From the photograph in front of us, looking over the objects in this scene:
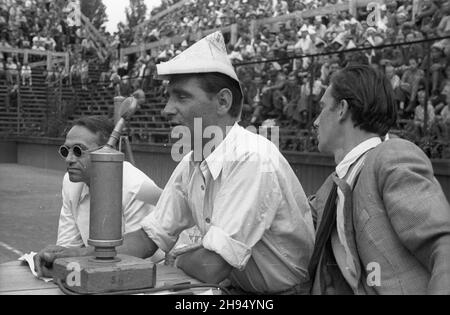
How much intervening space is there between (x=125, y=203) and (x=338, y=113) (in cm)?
112

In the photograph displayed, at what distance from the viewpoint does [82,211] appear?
9.30ft

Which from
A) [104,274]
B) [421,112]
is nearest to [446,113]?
[421,112]

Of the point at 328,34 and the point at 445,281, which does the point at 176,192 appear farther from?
the point at 328,34

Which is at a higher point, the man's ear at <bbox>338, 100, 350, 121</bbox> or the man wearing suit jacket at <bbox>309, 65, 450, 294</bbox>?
the man's ear at <bbox>338, 100, 350, 121</bbox>

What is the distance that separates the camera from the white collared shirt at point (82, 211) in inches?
111

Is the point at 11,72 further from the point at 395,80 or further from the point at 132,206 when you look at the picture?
the point at 132,206

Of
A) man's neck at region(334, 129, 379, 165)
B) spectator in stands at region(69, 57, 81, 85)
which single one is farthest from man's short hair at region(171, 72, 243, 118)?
spectator in stands at region(69, 57, 81, 85)

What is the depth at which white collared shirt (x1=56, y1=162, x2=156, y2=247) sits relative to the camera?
283cm

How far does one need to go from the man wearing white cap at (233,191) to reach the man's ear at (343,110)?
23 cm

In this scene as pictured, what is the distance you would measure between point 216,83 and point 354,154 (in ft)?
1.60

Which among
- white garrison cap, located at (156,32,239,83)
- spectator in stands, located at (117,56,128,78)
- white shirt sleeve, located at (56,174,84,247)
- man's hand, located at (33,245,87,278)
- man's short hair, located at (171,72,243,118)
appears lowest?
white shirt sleeve, located at (56,174,84,247)

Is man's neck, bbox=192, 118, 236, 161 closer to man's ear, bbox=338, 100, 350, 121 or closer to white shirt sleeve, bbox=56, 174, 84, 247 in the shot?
man's ear, bbox=338, 100, 350, 121

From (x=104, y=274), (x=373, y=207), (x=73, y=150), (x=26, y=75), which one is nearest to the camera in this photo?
(x=104, y=274)

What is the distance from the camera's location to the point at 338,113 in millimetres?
2115
